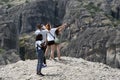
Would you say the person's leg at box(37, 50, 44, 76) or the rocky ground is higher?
the person's leg at box(37, 50, 44, 76)

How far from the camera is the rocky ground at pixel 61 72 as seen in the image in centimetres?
2515

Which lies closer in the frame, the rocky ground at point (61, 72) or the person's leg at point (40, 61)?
the person's leg at point (40, 61)

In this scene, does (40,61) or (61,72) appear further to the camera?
(61,72)

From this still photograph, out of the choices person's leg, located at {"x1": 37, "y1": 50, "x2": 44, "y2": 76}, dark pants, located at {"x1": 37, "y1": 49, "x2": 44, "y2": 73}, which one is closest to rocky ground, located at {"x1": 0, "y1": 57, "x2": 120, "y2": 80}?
person's leg, located at {"x1": 37, "y1": 50, "x2": 44, "y2": 76}

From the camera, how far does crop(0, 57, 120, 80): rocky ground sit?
82.5 ft

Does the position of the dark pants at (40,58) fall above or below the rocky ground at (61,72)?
above

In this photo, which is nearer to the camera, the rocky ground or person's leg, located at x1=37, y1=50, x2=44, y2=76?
person's leg, located at x1=37, y1=50, x2=44, y2=76

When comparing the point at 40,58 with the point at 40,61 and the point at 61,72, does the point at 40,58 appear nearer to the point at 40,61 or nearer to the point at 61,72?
the point at 40,61

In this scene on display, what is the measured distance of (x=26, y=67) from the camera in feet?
93.1

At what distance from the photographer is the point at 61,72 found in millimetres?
26000

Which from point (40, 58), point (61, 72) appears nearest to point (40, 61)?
point (40, 58)

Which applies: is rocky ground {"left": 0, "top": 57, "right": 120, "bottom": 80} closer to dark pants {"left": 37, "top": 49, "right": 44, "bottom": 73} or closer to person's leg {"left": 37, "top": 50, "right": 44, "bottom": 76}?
person's leg {"left": 37, "top": 50, "right": 44, "bottom": 76}

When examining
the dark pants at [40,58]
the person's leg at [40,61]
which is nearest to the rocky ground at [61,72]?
the person's leg at [40,61]

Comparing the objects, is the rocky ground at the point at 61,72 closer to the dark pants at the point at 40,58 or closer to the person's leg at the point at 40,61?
the person's leg at the point at 40,61
